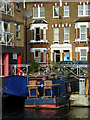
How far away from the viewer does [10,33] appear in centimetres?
2641

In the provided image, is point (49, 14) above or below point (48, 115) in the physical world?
above

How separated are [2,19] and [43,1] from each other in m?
9.65

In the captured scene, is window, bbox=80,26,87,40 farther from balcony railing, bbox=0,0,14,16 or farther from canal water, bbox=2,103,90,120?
canal water, bbox=2,103,90,120

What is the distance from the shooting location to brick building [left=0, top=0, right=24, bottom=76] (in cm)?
2500

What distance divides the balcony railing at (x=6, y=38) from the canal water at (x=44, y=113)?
22.6 feet

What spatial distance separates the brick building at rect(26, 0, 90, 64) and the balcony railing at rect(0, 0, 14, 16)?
7.10 meters

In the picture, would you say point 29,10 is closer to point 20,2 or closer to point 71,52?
point 20,2

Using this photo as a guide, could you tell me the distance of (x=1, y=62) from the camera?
24.7m

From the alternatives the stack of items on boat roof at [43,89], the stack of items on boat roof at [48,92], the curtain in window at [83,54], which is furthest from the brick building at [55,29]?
the stack of items on boat roof at [48,92]

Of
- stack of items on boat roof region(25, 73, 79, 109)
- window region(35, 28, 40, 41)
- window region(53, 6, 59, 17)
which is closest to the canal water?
stack of items on boat roof region(25, 73, 79, 109)

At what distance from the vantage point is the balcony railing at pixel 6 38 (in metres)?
24.6

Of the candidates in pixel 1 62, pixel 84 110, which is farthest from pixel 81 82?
pixel 1 62

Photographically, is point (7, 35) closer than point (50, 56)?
Yes

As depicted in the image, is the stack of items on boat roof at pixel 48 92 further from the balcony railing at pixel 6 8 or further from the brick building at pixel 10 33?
the balcony railing at pixel 6 8
